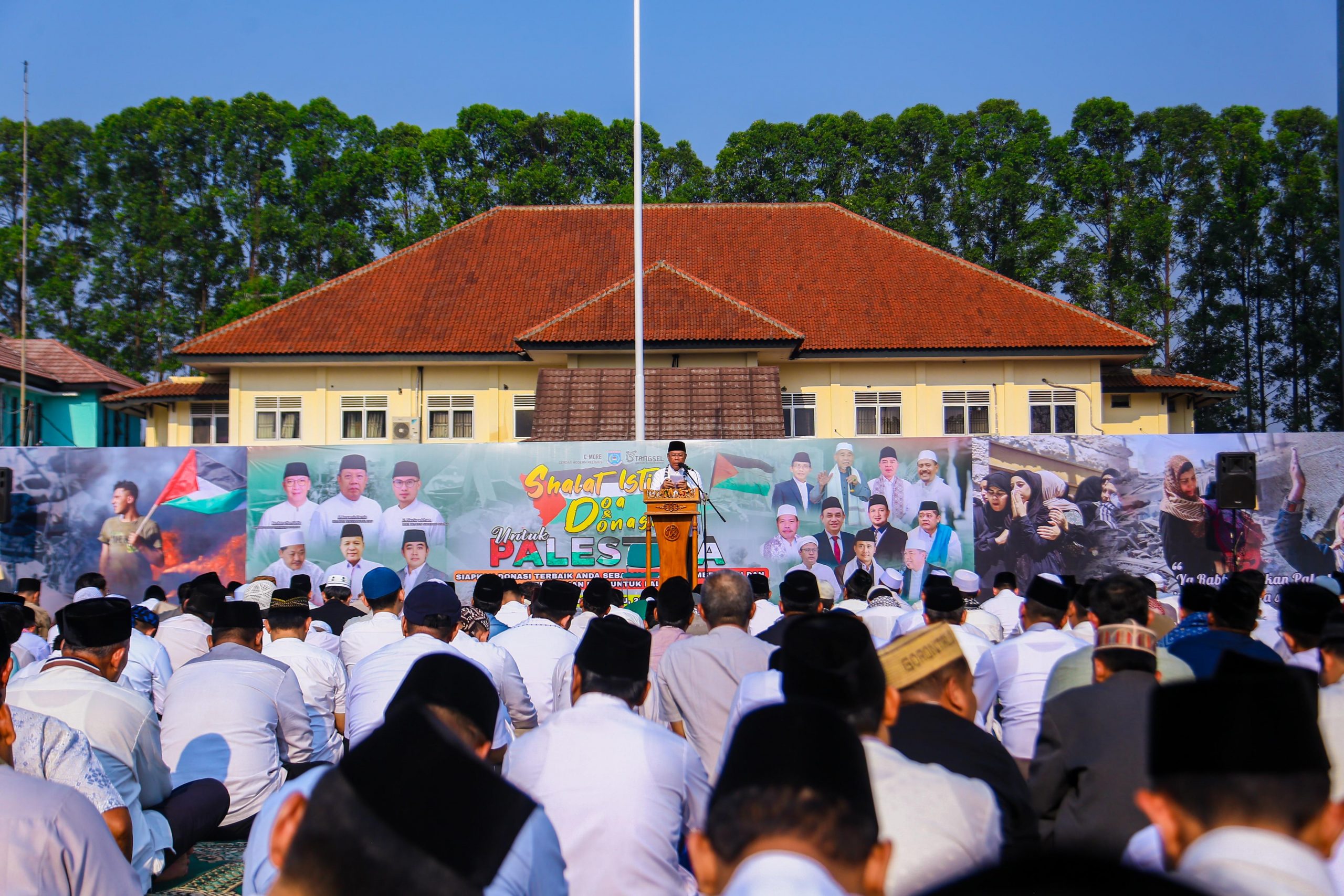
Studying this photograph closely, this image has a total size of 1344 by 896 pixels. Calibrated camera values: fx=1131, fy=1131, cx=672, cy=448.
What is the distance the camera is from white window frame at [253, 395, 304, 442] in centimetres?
3050

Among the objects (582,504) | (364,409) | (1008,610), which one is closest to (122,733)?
(1008,610)

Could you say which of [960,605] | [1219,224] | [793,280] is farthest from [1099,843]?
[1219,224]

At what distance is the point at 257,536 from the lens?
17891 millimetres

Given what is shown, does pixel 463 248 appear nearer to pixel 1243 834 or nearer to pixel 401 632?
pixel 401 632

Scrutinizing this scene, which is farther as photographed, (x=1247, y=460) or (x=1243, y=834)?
(x=1247, y=460)

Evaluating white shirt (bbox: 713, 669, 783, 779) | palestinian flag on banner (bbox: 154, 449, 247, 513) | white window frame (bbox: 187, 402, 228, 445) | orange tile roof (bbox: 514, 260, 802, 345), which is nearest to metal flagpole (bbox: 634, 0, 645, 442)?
orange tile roof (bbox: 514, 260, 802, 345)

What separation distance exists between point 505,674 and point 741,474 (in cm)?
1102

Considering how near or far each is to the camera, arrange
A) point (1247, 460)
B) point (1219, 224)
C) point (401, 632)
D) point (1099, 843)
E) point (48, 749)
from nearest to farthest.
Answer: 1. point (1099, 843)
2. point (48, 749)
3. point (401, 632)
4. point (1247, 460)
5. point (1219, 224)

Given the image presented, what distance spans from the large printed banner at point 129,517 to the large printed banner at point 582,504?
0.50 metres

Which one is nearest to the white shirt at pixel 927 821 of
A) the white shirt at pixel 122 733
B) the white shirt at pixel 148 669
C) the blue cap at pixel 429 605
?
the white shirt at pixel 122 733

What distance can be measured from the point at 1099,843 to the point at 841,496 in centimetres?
1371

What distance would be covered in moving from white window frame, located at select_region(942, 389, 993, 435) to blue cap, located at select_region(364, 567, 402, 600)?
23.1m

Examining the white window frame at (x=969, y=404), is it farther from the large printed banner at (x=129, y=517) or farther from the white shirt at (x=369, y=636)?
the white shirt at (x=369, y=636)

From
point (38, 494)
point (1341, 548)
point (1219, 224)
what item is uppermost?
point (1219, 224)
